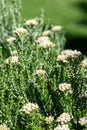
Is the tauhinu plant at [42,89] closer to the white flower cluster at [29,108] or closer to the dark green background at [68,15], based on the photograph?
the white flower cluster at [29,108]

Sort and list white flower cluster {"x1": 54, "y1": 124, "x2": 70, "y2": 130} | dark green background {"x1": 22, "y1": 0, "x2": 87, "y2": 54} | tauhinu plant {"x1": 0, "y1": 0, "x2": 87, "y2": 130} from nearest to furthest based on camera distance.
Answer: white flower cluster {"x1": 54, "y1": 124, "x2": 70, "y2": 130} < tauhinu plant {"x1": 0, "y1": 0, "x2": 87, "y2": 130} < dark green background {"x1": 22, "y1": 0, "x2": 87, "y2": 54}

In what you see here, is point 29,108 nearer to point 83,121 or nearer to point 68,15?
point 83,121

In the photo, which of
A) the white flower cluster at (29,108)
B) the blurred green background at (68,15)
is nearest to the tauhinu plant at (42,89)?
the white flower cluster at (29,108)

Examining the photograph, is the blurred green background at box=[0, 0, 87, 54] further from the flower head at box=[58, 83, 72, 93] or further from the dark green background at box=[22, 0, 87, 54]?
the flower head at box=[58, 83, 72, 93]

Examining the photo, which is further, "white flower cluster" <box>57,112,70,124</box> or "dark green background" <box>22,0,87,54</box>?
"dark green background" <box>22,0,87,54</box>

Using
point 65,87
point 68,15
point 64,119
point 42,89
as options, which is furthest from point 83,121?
point 68,15

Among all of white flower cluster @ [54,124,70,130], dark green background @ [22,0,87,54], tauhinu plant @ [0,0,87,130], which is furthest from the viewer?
dark green background @ [22,0,87,54]

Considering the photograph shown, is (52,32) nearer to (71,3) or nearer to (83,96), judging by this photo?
(83,96)

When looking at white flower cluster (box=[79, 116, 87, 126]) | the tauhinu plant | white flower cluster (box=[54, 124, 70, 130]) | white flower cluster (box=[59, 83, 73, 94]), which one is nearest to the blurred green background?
the tauhinu plant
